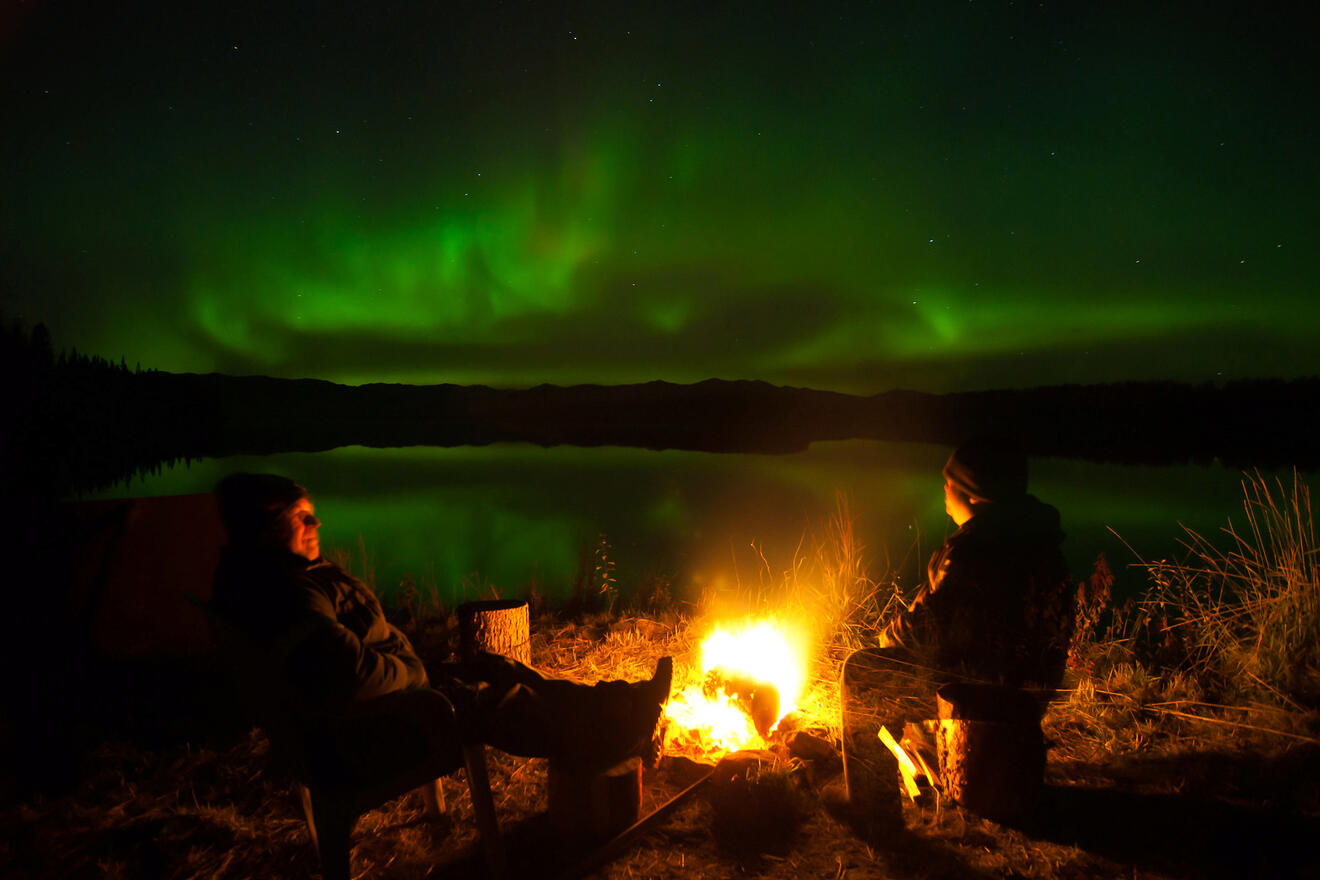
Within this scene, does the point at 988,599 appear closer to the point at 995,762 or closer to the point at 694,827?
the point at 995,762

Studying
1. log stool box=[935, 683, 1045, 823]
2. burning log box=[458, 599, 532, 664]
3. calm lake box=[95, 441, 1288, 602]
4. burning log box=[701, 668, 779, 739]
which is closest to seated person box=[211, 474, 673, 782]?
burning log box=[701, 668, 779, 739]

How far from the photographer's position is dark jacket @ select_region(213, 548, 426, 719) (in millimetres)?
2205

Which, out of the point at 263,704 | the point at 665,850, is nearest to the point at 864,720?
the point at 665,850

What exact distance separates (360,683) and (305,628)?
0.91 feet

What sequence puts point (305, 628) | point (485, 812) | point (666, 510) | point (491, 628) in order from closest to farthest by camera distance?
point (305, 628) → point (485, 812) → point (491, 628) → point (666, 510)

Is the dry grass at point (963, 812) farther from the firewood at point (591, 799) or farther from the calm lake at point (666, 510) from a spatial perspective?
the calm lake at point (666, 510)

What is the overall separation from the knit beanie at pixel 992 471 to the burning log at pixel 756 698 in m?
1.49

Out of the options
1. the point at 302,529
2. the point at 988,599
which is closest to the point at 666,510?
the point at 988,599

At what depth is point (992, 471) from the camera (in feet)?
10.2

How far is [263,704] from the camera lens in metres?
2.27

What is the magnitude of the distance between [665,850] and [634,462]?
20.7 meters

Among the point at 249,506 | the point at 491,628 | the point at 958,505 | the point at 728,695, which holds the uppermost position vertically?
the point at 249,506

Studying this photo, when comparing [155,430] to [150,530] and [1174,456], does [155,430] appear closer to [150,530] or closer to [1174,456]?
[150,530]

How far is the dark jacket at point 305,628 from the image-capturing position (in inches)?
86.8
